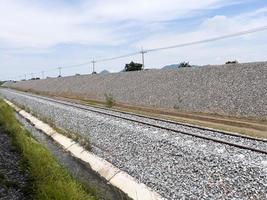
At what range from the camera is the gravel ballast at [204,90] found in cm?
3416

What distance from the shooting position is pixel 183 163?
1359cm

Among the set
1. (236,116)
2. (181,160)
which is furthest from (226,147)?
(236,116)

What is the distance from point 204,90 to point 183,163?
28423mm

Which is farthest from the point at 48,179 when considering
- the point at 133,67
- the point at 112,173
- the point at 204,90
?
the point at 133,67

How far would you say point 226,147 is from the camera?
15.1m

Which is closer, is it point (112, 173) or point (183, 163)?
point (183, 163)

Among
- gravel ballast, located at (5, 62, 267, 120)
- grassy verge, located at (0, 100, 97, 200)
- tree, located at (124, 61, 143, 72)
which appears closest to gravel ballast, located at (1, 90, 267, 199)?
grassy verge, located at (0, 100, 97, 200)

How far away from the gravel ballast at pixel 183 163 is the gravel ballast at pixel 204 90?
48.9ft

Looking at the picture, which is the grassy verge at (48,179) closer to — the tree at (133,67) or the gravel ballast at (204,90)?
the gravel ballast at (204,90)

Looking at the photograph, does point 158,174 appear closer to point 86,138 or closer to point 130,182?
point 130,182

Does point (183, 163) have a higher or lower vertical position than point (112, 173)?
higher

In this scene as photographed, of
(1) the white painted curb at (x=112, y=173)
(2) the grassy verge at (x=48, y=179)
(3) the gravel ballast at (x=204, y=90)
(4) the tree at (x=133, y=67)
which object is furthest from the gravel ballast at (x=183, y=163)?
(4) the tree at (x=133, y=67)

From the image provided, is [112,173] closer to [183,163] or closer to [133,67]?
[183,163]

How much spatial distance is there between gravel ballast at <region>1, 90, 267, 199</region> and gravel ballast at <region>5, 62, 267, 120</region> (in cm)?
1491
